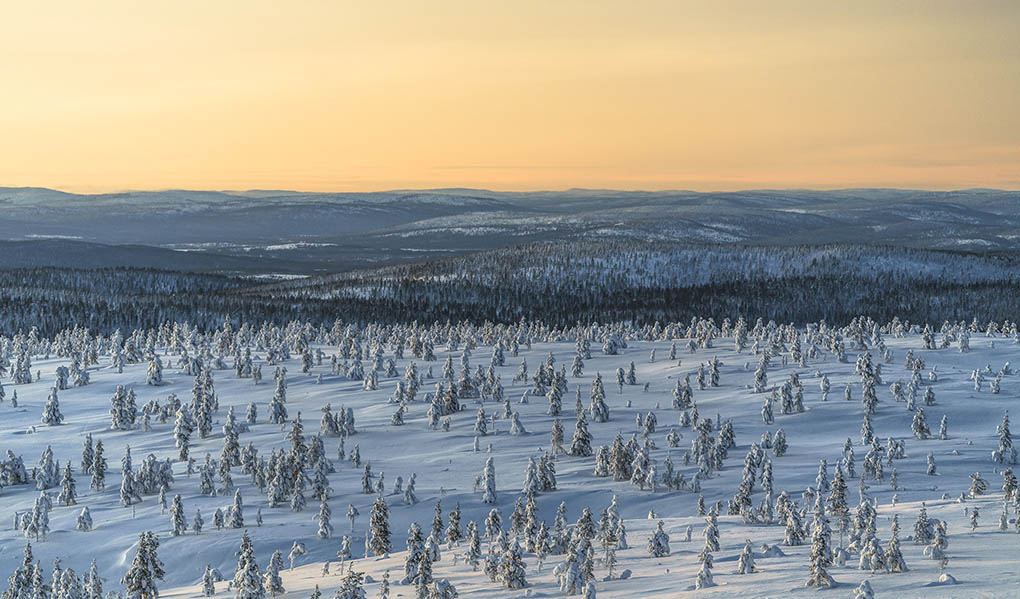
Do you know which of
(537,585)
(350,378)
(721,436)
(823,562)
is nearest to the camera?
(823,562)

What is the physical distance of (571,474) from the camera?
8112cm

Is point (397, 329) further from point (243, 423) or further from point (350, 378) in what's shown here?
point (243, 423)

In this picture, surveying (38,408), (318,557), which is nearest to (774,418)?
(318,557)

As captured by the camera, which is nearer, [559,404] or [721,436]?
[721,436]

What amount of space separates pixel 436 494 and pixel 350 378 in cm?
5897

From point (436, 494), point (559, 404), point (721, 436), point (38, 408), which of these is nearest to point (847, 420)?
point (721, 436)

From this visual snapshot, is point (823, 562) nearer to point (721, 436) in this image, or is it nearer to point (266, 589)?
point (266, 589)

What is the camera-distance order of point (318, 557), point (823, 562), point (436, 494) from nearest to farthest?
point (823, 562), point (318, 557), point (436, 494)

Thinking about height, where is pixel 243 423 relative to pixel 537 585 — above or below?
below

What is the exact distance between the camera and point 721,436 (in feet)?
280

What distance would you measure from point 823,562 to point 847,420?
6554cm

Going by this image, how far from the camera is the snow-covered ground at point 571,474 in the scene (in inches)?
1652

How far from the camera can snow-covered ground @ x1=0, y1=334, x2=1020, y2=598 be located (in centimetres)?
4197

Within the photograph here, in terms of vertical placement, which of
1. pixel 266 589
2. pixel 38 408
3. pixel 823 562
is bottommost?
pixel 38 408
